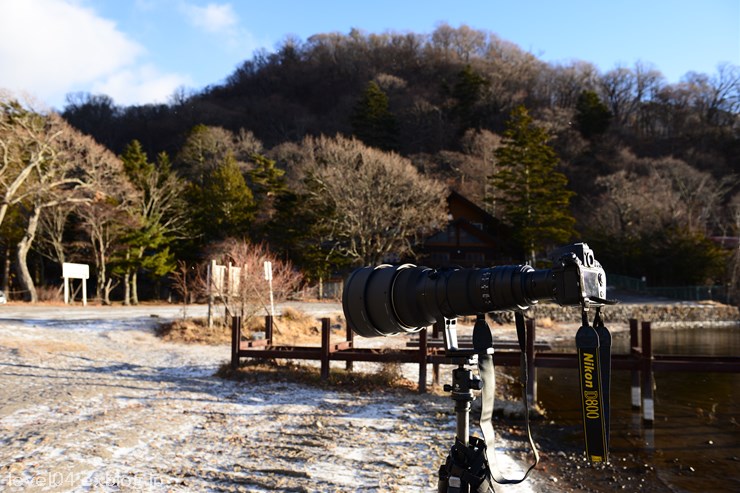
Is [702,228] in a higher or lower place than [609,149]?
lower

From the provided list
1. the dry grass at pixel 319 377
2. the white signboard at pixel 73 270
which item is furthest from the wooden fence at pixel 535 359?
the white signboard at pixel 73 270

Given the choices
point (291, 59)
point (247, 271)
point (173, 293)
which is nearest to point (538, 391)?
point (247, 271)

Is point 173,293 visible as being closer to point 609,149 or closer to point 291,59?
point 609,149

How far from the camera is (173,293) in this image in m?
36.4

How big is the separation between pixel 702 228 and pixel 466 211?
17701 millimetres

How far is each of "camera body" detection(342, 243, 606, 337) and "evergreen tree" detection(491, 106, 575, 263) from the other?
33.3m

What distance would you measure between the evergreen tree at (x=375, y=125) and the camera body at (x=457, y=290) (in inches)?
1933

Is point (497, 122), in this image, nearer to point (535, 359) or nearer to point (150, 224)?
point (150, 224)

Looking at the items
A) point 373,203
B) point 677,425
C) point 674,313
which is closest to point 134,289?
point 373,203

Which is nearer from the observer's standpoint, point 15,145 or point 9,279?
point 15,145

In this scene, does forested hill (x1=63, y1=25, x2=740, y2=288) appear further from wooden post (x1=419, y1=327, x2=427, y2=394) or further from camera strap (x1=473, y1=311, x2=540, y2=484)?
camera strap (x1=473, y1=311, x2=540, y2=484)

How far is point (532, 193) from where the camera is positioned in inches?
1389

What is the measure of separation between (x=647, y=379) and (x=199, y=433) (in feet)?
22.8

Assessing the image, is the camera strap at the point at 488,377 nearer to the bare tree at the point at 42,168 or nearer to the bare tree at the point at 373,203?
the bare tree at the point at 373,203
